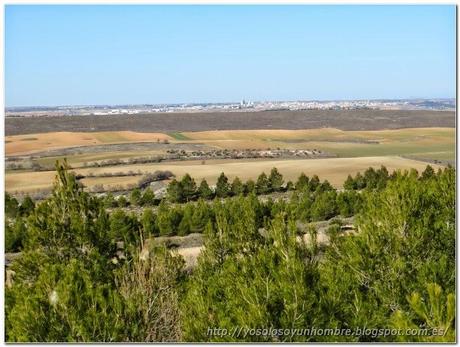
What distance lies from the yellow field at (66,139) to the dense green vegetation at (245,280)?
1340 centimetres

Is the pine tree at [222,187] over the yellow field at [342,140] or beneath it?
beneath

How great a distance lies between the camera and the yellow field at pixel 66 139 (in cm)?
2985

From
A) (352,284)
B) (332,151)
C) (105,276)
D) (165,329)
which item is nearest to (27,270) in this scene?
(105,276)

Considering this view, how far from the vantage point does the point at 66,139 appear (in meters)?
42.8

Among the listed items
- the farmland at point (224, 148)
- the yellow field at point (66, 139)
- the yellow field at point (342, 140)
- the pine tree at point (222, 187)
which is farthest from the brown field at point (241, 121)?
the pine tree at point (222, 187)

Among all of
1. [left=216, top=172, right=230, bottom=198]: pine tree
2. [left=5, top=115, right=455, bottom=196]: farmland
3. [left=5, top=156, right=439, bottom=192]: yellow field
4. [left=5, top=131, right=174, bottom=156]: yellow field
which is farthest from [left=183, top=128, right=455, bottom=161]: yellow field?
[left=216, top=172, right=230, bottom=198]: pine tree

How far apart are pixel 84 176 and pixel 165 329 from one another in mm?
24162

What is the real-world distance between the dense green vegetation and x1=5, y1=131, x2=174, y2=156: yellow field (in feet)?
44.0

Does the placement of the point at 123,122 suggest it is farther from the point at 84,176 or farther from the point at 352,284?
the point at 352,284

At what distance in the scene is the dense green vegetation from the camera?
7.34 m

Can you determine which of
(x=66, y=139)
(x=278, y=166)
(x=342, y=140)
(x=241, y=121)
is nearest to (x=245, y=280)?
(x=278, y=166)

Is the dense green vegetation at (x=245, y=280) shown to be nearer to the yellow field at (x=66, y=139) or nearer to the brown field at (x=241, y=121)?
the yellow field at (x=66, y=139)

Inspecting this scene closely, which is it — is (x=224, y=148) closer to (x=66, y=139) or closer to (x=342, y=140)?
(x=342, y=140)

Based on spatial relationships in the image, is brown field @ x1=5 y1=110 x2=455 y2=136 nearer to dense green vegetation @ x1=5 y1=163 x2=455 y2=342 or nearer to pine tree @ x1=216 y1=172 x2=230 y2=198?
pine tree @ x1=216 y1=172 x2=230 y2=198
